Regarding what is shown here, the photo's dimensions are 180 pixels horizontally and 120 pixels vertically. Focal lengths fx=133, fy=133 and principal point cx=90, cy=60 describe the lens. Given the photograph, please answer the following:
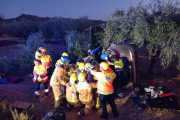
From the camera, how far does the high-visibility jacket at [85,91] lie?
4.08m

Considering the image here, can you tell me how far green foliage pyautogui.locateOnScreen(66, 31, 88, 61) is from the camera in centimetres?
887

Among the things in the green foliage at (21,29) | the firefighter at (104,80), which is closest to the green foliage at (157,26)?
Answer: the firefighter at (104,80)

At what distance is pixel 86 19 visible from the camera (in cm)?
1848

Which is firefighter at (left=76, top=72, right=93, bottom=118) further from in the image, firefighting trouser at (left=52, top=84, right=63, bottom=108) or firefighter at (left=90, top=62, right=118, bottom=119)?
firefighting trouser at (left=52, top=84, right=63, bottom=108)

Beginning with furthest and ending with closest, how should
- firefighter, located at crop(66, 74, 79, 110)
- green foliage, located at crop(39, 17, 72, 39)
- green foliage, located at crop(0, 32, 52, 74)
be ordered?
green foliage, located at crop(39, 17, 72, 39), green foliage, located at crop(0, 32, 52, 74), firefighter, located at crop(66, 74, 79, 110)

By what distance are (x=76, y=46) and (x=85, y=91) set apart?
5339 millimetres

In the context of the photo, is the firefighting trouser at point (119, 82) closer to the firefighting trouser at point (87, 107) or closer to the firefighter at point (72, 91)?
the firefighting trouser at point (87, 107)

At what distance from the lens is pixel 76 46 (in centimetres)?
905

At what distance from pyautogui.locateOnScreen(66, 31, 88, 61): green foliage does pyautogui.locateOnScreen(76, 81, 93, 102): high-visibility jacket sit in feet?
15.5

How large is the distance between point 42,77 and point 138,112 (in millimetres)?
3767

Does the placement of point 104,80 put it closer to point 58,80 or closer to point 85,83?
point 85,83

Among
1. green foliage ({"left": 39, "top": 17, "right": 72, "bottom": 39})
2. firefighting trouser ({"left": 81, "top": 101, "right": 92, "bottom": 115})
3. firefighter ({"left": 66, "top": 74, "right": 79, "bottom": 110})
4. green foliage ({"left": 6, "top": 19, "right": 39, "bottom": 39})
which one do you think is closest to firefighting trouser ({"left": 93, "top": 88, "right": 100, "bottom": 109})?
firefighting trouser ({"left": 81, "top": 101, "right": 92, "bottom": 115})

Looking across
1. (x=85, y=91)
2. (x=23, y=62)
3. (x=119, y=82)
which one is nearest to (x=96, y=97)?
(x=85, y=91)

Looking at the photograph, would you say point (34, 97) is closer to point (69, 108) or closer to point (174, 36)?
point (69, 108)
